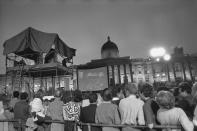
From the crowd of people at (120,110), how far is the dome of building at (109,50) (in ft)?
168

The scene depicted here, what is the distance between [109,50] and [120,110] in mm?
54240

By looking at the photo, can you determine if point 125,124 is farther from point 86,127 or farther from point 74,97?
point 74,97

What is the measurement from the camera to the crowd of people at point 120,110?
11.7ft

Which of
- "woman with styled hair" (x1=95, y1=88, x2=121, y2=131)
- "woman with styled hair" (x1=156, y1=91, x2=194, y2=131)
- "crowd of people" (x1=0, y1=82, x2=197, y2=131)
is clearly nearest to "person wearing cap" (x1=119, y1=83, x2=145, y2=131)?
"crowd of people" (x1=0, y1=82, x2=197, y2=131)

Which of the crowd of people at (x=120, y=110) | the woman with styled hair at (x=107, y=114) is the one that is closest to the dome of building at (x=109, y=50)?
the crowd of people at (x=120, y=110)

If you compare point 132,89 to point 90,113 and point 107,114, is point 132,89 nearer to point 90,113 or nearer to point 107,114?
point 107,114

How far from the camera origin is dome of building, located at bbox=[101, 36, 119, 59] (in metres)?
57.9

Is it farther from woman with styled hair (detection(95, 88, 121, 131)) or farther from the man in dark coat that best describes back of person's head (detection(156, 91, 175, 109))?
the man in dark coat

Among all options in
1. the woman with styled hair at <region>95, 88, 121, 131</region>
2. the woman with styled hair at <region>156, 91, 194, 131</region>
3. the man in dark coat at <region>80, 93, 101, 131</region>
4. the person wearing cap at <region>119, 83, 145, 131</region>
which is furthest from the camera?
the man in dark coat at <region>80, 93, 101, 131</region>

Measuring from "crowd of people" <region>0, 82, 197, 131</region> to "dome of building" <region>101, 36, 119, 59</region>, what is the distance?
51316mm

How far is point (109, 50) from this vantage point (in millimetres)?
58344

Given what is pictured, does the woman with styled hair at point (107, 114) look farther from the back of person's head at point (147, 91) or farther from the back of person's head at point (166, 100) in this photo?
the back of person's head at point (166, 100)

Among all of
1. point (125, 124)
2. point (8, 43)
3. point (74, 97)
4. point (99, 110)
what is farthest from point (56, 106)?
point (8, 43)

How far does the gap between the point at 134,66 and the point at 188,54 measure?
2022 cm
